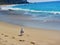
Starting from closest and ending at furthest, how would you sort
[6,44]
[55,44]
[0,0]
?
[6,44] < [55,44] < [0,0]

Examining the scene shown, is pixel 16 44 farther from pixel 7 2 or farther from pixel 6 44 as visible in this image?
pixel 7 2

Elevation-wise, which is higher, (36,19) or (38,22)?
(36,19)

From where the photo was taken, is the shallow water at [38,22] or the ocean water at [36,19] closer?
the shallow water at [38,22]

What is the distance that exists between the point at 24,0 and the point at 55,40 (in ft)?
320

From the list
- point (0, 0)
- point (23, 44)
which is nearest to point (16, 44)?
point (23, 44)

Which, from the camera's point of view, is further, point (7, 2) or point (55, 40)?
point (7, 2)

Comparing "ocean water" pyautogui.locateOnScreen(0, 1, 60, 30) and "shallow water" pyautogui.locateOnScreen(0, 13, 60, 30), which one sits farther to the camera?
"ocean water" pyautogui.locateOnScreen(0, 1, 60, 30)

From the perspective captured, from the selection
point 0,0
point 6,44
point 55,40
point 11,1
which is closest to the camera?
point 6,44

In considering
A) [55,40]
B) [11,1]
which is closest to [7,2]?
[11,1]

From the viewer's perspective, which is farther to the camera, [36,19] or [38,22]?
[36,19]

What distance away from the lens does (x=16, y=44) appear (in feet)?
22.7

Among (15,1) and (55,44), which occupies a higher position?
(15,1)

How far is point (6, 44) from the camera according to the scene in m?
6.83

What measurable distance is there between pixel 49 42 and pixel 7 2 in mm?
85281
